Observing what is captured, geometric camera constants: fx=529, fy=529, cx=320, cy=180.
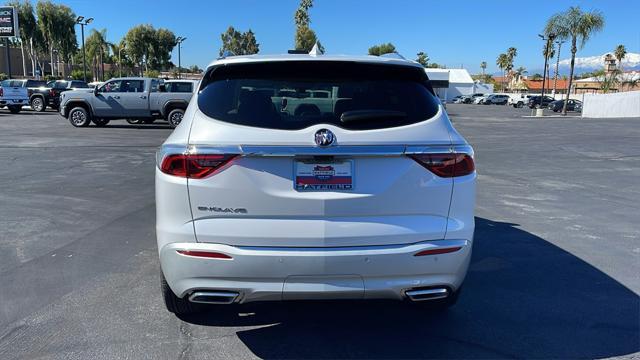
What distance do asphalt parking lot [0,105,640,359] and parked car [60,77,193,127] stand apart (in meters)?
12.3

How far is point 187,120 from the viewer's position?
10.7ft

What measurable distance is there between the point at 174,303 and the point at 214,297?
0.69 meters

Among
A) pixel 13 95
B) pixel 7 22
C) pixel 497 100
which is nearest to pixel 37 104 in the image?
pixel 13 95

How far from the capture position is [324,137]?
2.99 metres

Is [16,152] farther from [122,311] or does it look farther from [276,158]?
[276,158]

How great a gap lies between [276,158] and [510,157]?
12.3 m

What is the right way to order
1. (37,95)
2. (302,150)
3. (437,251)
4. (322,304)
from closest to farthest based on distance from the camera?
(302,150) → (437,251) → (322,304) → (37,95)

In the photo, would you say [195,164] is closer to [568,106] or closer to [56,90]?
[56,90]

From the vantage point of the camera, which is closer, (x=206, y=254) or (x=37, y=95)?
(x=206, y=254)

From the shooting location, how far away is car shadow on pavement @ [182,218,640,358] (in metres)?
3.51

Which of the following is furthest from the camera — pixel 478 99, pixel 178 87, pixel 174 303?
pixel 478 99

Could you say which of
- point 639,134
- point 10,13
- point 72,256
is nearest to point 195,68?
point 10,13

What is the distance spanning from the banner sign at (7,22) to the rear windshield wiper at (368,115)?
160 ft

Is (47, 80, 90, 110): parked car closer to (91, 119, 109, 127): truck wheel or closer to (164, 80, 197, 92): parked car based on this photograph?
(91, 119, 109, 127): truck wheel
